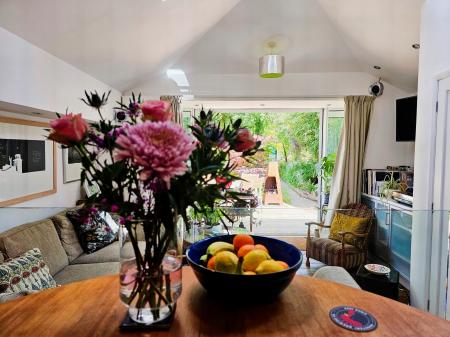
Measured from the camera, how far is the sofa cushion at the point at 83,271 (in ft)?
8.52

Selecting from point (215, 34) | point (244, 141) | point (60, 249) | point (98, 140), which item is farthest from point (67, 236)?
point (215, 34)

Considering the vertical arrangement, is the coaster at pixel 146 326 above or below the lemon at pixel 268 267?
below

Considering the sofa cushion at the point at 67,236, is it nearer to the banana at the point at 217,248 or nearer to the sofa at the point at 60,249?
the sofa at the point at 60,249

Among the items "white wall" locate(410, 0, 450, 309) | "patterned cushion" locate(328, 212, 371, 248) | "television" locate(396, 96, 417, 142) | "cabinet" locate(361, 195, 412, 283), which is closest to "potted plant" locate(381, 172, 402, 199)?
"cabinet" locate(361, 195, 412, 283)

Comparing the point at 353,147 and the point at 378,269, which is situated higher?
the point at 353,147

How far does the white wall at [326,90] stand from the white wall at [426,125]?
201cm

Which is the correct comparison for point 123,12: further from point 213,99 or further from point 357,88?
point 357,88

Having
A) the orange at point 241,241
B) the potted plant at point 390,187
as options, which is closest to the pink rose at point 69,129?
the orange at point 241,241

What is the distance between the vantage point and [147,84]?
4.73 m

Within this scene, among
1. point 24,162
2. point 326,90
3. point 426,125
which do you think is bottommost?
point 24,162

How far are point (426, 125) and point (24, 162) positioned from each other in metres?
3.35

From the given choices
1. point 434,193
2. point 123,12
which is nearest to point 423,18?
point 434,193

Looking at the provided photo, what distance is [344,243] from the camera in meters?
3.70

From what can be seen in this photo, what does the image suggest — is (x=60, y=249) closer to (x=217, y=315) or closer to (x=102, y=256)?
(x=102, y=256)
